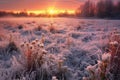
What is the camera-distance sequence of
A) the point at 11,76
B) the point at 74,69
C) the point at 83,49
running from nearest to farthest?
the point at 11,76
the point at 74,69
the point at 83,49

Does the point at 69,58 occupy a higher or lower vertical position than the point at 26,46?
lower

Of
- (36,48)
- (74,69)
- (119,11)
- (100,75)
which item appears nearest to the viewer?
(100,75)

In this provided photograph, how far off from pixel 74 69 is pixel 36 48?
0.86 m

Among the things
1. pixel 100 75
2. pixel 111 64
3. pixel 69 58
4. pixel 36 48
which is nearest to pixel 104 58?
pixel 100 75

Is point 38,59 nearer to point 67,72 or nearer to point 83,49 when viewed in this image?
point 67,72

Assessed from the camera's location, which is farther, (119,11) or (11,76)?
(119,11)

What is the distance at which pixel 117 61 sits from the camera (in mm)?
3631

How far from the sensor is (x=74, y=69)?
4.18 meters

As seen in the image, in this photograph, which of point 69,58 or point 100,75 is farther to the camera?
point 69,58

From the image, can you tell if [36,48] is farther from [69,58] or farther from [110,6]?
[110,6]

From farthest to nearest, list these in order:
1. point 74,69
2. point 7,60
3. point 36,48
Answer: point 7,60 → point 74,69 → point 36,48

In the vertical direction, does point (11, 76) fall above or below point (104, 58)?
below

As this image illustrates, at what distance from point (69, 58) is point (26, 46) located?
1203 millimetres

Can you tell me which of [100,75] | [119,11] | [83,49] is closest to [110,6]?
[119,11]
